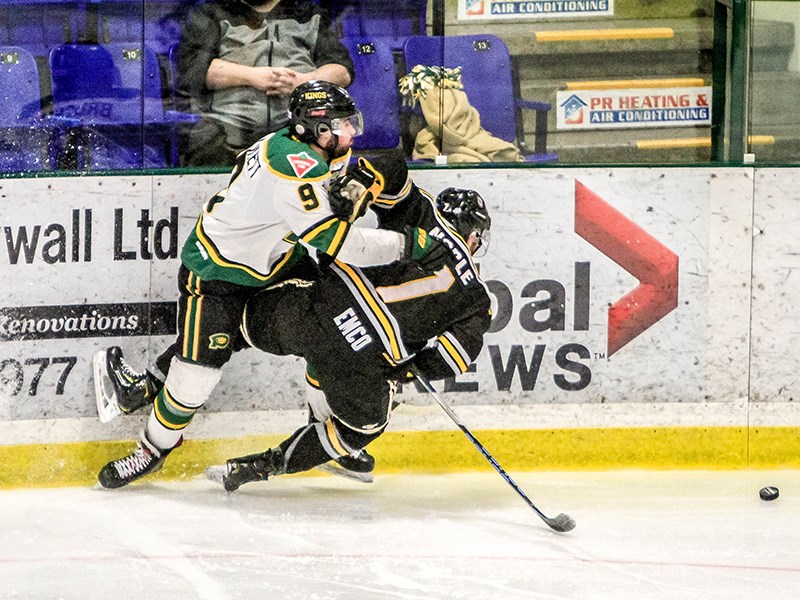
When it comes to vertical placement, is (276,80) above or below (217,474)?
above

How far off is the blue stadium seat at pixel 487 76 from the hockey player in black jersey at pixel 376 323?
1.46ft

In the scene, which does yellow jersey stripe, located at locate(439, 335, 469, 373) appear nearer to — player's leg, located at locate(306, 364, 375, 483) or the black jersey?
the black jersey

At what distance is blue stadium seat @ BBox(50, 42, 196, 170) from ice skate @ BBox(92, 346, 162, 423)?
Result: 606 mm

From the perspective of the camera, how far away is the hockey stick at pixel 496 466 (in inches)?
151

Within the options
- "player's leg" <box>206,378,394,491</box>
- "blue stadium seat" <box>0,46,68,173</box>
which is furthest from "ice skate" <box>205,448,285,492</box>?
"blue stadium seat" <box>0,46,68,173</box>

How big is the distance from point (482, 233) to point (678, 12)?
1073mm

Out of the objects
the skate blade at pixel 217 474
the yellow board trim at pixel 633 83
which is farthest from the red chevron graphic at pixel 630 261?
the skate blade at pixel 217 474

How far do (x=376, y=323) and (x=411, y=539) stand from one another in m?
0.63

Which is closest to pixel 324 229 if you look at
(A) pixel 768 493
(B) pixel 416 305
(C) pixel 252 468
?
(B) pixel 416 305

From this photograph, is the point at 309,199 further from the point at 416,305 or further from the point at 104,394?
the point at 104,394

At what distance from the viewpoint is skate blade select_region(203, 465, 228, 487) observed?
4.12 meters

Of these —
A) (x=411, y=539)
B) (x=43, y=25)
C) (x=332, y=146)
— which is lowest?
(x=411, y=539)

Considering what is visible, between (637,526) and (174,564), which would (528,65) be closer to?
(637,526)

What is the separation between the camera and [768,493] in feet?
13.6
